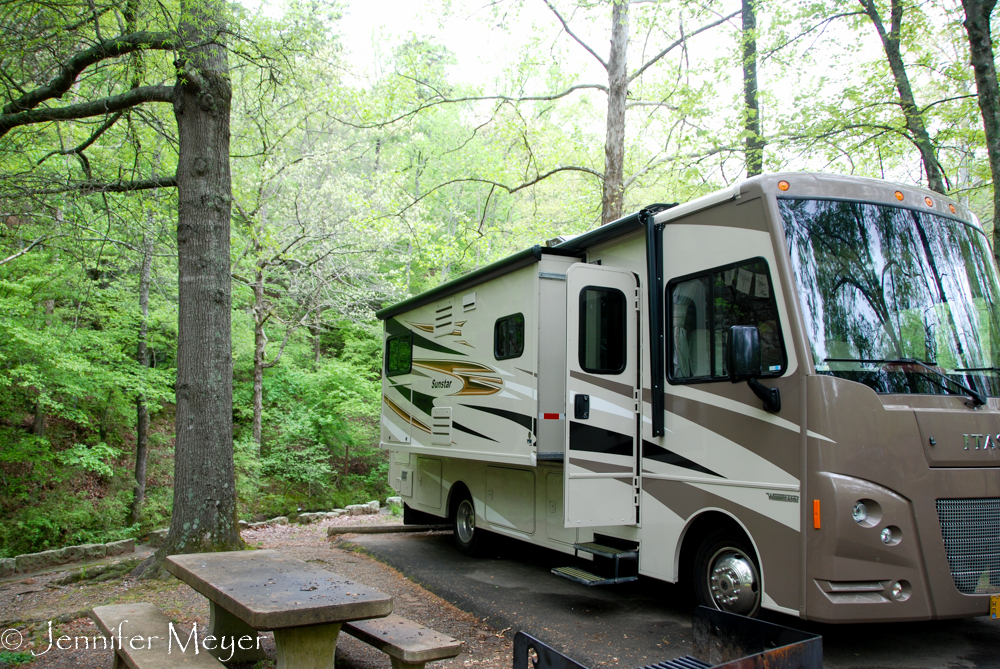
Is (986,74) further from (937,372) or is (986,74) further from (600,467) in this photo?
(600,467)

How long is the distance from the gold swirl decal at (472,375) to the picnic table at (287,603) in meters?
3.20

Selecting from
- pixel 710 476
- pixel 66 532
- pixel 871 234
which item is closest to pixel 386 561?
pixel 710 476

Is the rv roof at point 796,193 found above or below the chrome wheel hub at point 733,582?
above

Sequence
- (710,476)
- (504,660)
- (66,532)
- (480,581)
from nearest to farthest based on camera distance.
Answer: (504,660) → (710,476) → (480,581) → (66,532)

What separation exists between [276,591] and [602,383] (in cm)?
326

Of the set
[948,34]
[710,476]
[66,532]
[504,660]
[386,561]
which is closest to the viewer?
[504,660]

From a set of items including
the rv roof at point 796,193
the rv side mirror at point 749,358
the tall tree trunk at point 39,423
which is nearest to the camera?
the rv side mirror at point 749,358

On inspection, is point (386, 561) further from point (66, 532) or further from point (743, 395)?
point (66, 532)

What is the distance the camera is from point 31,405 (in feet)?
44.3

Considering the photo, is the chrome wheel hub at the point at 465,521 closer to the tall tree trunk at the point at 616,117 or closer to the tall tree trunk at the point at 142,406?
the tall tree trunk at the point at 616,117

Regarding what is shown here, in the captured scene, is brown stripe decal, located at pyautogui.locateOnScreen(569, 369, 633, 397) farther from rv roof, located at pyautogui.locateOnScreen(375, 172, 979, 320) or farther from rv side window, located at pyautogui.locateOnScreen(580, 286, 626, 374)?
rv roof, located at pyautogui.locateOnScreen(375, 172, 979, 320)

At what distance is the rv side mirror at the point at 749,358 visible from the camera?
14.8 ft

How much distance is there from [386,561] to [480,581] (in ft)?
5.17

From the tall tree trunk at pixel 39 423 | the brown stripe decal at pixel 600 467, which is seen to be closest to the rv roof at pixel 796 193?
the brown stripe decal at pixel 600 467
